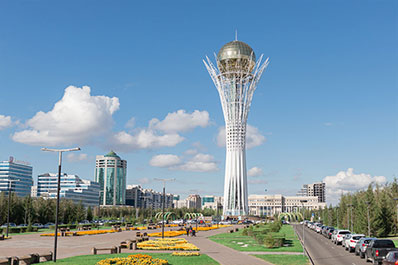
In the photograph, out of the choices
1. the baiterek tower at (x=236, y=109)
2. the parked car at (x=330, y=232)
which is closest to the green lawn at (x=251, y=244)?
the parked car at (x=330, y=232)

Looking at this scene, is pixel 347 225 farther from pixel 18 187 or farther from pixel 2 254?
pixel 18 187

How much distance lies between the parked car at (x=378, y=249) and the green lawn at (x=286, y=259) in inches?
173

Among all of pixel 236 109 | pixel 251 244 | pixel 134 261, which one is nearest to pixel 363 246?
pixel 251 244

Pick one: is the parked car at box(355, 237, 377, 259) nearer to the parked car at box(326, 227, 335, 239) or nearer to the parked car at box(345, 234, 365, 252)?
the parked car at box(345, 234, 365, 252)

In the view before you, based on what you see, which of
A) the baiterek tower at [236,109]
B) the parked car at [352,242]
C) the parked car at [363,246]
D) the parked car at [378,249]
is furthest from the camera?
the baiterek tower at [236,109]

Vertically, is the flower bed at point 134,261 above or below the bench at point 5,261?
above

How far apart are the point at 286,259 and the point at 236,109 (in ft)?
375

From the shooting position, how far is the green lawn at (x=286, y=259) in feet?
93.9

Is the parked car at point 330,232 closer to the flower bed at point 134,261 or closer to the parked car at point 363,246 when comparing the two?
the parked car at point 363,246

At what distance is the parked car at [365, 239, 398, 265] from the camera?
28.6m

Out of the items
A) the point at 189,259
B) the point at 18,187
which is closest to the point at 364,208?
→ the point at 189,259

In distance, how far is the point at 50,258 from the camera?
95.0ft

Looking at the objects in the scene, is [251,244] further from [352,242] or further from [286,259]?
[286,259]

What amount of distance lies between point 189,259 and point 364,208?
131ft
